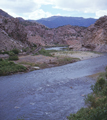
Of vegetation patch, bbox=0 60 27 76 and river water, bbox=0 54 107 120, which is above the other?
vegetation patch, bbox=0 60 27 76

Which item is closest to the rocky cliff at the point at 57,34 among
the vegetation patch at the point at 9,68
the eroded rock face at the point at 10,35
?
the eroded rock face at the point at 10,35

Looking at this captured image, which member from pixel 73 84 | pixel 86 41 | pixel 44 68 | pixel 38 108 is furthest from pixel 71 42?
pixel 38 108

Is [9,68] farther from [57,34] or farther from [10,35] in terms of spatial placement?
[57,34]

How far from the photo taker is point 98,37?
4734 centimetres

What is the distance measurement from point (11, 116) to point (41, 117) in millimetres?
1603

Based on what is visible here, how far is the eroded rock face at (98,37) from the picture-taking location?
44.5m

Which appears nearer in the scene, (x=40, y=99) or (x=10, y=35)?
(x=40, y=99)

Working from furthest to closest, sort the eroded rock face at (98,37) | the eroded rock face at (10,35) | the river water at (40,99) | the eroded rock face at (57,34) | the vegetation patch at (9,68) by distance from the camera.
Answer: the eroded rock face at (57,34), the eroded rock face at (98,37), the eroded rock face at (10,35), the vegetation patch at (9,68), the river water at (40,99)

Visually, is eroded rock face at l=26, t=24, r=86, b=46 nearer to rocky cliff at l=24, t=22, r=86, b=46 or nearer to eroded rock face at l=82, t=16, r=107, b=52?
rocky cliff at l=24, t=22, r=86, b=46

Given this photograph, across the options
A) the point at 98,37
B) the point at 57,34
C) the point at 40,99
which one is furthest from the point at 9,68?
the point at 57,34

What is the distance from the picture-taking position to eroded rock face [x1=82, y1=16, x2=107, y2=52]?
44494mm

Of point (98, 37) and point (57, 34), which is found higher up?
point (57, 34)

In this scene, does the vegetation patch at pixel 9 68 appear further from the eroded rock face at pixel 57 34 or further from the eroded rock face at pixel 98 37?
the eroded rock face at pixel 57 34

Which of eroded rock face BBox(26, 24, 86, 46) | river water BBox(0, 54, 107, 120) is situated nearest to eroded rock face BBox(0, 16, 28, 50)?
river water BBox(0, 54, 107, 120)
